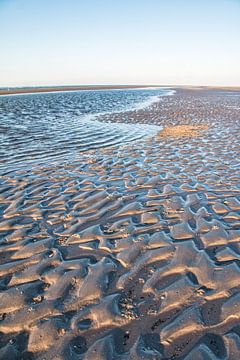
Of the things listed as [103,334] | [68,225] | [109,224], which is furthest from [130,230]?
[103,334]

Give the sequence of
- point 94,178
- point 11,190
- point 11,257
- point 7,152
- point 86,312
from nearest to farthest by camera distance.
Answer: point 86,312, point 11,257, point 11,190, point 94,178, point 7,152

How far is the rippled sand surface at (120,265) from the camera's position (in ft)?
10.8

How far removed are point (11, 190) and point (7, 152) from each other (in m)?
5.30

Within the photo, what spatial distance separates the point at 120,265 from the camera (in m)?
4.69

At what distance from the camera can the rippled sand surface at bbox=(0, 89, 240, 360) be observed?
130 inches

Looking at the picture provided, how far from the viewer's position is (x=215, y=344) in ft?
10.5

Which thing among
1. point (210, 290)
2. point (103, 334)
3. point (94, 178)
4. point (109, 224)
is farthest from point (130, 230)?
point (94, 178)

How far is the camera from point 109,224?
6.06m

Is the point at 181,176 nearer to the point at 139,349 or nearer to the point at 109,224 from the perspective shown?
the point at 109,224

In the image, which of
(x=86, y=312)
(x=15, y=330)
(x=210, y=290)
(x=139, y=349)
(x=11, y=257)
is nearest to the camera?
(x=139, y=349)

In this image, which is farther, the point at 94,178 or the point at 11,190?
the point at 94,178

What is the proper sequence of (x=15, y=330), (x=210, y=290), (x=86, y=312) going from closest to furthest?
(x=15, y=330) < (x=86, y=312) < (x=210, y=290)

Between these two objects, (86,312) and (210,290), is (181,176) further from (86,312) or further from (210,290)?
(86,312)

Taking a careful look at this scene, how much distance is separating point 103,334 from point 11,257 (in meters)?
2.37
